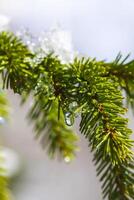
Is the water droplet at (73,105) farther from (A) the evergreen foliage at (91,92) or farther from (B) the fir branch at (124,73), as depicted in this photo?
(B) the fir branch at (124,73)

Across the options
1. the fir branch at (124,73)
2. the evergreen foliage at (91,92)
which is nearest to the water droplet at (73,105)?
the evergreen foliage at (91,92)

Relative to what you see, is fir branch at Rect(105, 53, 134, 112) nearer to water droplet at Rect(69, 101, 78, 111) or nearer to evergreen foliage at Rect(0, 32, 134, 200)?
evergreen foliage at Rect(0, 32, 134, 200)

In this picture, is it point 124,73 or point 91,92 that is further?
point 124,73

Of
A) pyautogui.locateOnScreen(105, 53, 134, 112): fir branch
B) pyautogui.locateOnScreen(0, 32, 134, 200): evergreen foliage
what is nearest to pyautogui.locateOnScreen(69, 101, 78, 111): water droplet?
pyautogui.locateOnScreen(0, 32, 134, 200): evergreen foliage

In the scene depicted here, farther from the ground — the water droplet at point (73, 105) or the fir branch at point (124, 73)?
the fir branch at point (124, 73)

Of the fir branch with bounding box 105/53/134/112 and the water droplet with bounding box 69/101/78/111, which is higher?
the fir branch with bounding box 105/53/134/112

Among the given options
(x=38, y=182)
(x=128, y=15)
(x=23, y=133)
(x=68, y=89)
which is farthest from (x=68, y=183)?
(x=68, y=89)

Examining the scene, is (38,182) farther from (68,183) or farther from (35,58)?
(35,58)

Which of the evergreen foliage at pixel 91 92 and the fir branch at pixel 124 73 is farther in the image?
the fir branch at pixel 124 73
